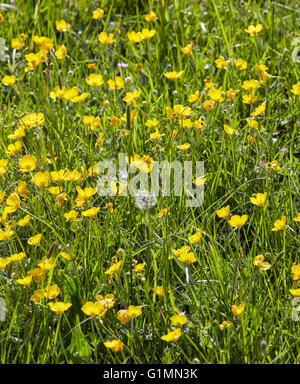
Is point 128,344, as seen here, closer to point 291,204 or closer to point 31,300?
point 31,300

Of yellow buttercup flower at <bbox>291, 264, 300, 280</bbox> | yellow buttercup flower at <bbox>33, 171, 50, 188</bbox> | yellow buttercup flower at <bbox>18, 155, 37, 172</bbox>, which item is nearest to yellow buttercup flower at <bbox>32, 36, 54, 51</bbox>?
yellow buttercup flower at <bbox>18, 155, 37, 172</bbox>

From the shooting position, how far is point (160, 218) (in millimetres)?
1909

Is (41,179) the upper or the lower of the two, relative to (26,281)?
upper

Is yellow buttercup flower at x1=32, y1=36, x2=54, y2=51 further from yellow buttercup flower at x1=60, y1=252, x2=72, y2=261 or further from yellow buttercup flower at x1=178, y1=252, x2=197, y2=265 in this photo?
yellow buttercup flower at x1=178, y1=252, x2=197, y2=265

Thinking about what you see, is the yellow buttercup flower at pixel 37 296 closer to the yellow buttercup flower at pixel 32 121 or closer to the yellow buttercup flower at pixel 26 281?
the yellow buttercup flower at pixel 26 281

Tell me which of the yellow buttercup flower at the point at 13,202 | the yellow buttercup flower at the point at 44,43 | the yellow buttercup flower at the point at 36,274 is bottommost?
the yellow buttercup flower at the point at 36,274

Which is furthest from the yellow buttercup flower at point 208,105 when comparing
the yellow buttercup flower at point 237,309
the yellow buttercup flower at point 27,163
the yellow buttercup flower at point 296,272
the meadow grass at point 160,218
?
the yellow buttercup flower at point 237,309

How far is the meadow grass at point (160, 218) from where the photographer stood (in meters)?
1.55

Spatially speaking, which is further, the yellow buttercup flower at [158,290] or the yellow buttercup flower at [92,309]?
the yellow buttercup flower at [158,290]

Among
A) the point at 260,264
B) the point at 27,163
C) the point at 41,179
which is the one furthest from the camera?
the point at 27,163

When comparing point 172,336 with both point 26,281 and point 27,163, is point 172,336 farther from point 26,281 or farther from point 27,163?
point 27,163

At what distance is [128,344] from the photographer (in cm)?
156

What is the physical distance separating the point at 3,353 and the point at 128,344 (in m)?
0.32

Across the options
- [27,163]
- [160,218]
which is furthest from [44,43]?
[160,218]
